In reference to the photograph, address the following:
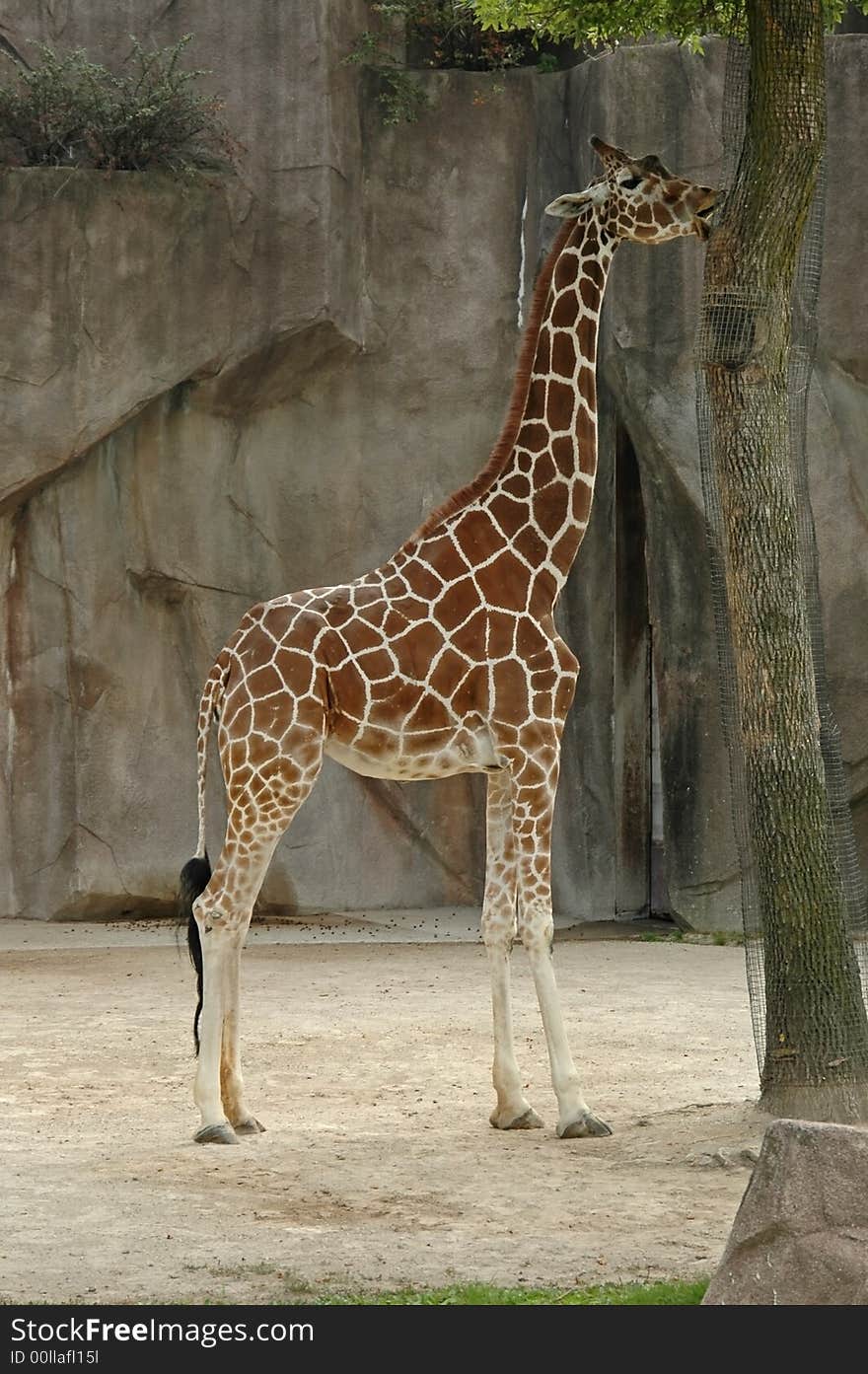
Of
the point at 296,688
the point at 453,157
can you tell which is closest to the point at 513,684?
the point at 296,688

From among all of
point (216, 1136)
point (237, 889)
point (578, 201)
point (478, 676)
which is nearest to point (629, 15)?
point (578, 201)

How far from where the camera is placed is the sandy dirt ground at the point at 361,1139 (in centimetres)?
471

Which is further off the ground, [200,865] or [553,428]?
[553,428]

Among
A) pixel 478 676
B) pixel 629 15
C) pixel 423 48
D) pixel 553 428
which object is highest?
pixel 423 48

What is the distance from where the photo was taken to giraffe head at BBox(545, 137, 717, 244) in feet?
22.4

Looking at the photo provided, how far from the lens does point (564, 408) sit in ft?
23.0

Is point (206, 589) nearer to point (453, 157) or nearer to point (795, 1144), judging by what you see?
point (453, 157)

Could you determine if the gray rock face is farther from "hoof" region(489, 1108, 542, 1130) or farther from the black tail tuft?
the black tail tuft

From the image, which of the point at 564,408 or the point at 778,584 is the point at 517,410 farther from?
the point at 778,584

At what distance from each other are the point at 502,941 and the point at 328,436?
636 cm

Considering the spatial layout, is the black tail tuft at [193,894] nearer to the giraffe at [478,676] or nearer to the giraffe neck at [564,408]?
the giraffe at [478,676]

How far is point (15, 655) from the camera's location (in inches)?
479

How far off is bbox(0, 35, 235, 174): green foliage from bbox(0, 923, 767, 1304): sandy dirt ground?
5.39m

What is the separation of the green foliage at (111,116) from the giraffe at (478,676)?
5515 mm
